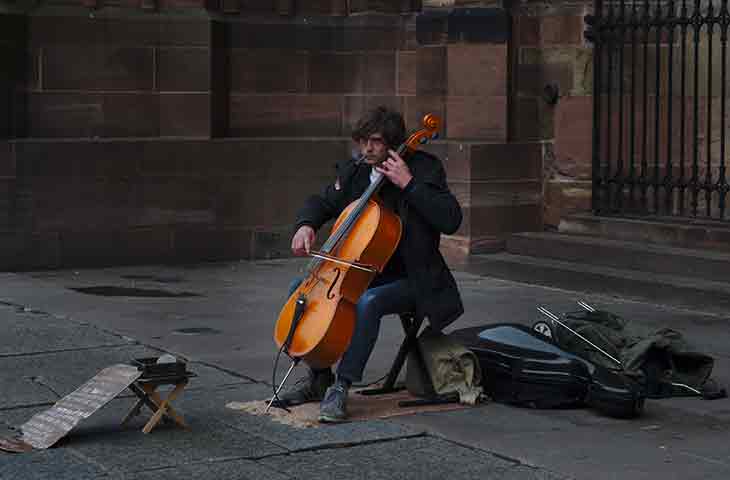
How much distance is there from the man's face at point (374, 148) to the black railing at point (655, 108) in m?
4.82

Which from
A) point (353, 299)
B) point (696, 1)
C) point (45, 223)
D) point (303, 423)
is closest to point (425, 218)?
point (353, 299)

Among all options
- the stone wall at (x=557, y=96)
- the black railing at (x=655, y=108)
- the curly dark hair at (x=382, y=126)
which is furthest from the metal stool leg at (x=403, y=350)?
the stone wall at (x=557, y=96)

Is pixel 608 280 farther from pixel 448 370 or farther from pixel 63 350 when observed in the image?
pixel 63 350

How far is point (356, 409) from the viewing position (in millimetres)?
6867

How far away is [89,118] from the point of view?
40.3 ft

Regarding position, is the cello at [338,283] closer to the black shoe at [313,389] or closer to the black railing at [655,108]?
the black shoe at [313,389]

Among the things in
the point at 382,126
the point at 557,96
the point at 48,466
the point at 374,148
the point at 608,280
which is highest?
the point at 557,96

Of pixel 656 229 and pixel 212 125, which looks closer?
pixel 656 229

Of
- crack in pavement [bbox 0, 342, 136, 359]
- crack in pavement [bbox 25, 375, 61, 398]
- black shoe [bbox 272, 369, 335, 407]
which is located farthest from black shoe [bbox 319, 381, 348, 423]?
crack in pavement [bbox 0, 342, 136, 359]

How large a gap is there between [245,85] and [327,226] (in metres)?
1.42

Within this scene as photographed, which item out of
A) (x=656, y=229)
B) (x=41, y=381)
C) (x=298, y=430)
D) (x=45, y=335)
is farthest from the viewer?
(x=656, y=229)

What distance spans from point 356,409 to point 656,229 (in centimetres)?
498

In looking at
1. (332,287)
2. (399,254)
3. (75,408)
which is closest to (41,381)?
(75,408)

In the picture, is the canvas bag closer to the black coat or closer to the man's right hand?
the black coat
